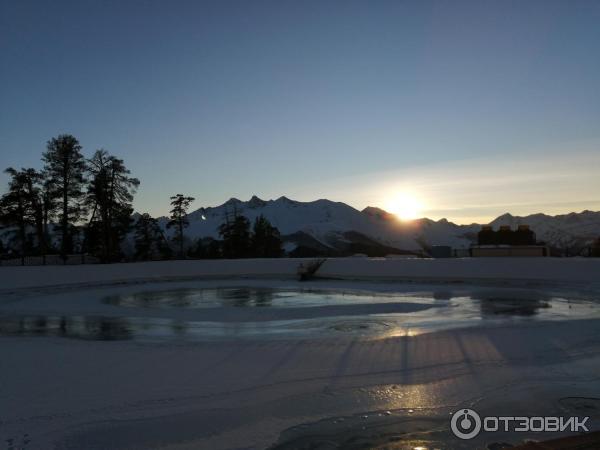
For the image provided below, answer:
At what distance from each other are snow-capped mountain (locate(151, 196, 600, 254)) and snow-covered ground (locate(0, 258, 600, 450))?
103m

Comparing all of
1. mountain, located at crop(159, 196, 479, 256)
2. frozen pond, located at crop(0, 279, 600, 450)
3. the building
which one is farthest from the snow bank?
mountain, located at crop(159, 196, 479, 256)

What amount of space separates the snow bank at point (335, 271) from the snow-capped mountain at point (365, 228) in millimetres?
83385

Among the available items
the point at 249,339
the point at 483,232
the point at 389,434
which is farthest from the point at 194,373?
the point at 483,232

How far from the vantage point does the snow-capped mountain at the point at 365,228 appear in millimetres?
136125

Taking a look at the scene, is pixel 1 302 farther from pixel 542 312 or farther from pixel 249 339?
pixel 542 312

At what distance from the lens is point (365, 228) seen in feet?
519

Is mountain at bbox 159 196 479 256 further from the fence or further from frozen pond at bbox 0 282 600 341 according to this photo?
frozen pond at bbox 0 282 600 341

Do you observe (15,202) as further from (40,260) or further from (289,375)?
(289,375)

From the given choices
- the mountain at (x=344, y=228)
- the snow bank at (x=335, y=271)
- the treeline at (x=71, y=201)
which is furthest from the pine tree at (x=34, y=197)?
the mountain at (x=344, y=228)

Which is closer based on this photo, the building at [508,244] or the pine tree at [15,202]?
the building at [508,244]

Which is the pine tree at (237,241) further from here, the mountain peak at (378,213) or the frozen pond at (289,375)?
the mountain peak at (378,213)

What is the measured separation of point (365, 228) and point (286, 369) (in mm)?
151667

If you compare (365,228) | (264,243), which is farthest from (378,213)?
(264,243)

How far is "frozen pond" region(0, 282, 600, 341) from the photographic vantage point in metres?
11.7
